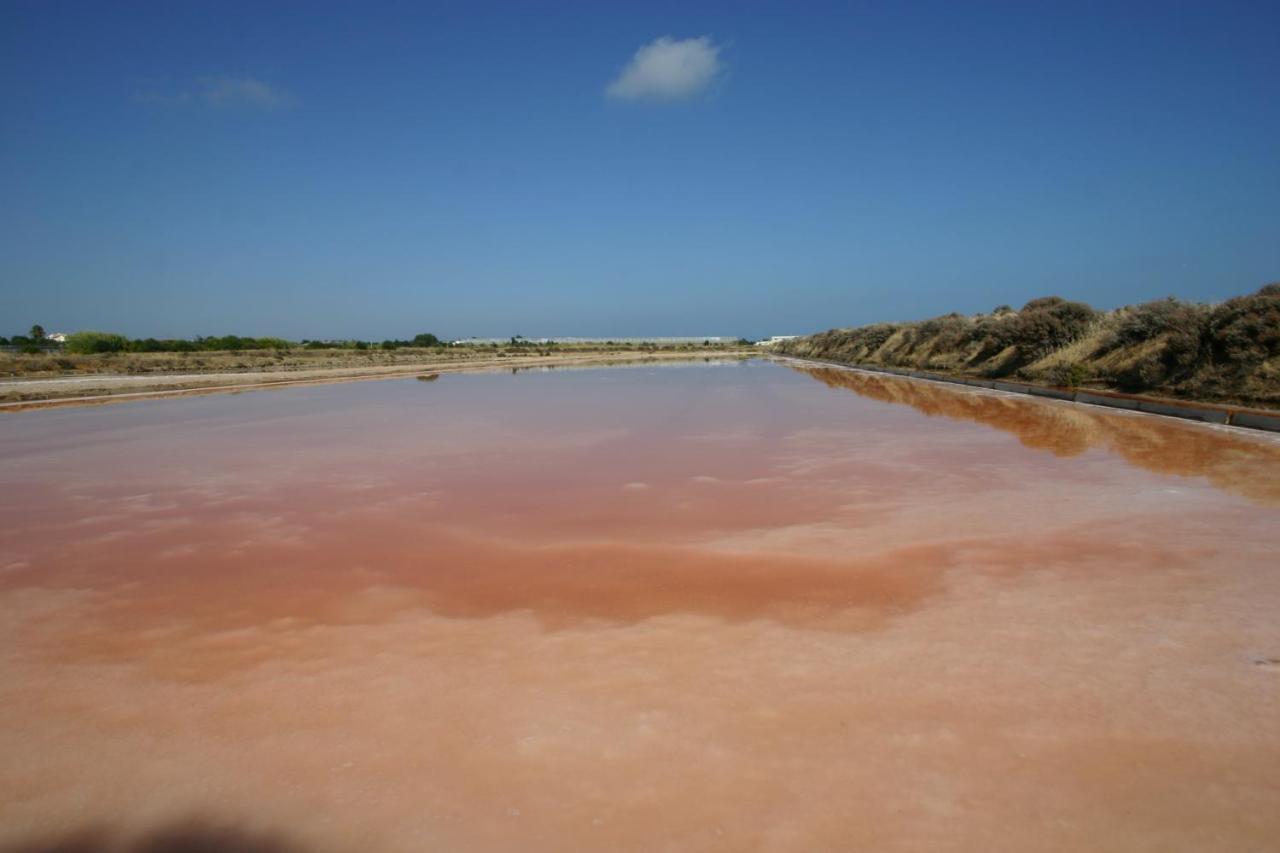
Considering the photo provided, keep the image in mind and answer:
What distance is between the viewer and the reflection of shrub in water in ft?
7.63

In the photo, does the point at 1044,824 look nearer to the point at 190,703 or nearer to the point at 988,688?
the point at 988,688

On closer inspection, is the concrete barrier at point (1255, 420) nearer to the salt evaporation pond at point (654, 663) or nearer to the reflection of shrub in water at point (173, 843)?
the salt evaporation pond at point (654, 663)

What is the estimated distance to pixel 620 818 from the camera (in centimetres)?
241

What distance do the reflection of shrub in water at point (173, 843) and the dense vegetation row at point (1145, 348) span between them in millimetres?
16697

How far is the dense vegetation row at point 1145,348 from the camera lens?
13.4 m

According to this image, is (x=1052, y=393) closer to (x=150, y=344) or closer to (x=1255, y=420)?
(x=1255, y=420)

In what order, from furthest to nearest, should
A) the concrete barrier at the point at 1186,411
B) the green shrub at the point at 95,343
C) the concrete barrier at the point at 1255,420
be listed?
1. the green shrub at the point at 95,343
2. the concrete barrier at the point at 1186,411
3. the concrete barrier at the point at 1255,420

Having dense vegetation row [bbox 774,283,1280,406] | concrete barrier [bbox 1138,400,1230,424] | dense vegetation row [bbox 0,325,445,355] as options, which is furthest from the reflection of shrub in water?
dense vegetation row [bbox 0,325,445,355]

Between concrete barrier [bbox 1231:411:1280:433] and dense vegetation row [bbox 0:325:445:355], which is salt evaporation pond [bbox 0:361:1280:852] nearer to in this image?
concrete barrier [bbox 1231:411:1280:433]

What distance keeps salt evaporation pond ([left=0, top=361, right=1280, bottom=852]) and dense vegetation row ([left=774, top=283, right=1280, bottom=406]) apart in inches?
306

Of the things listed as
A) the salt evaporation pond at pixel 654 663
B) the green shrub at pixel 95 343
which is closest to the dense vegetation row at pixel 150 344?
the green shrub at pixel 95 343

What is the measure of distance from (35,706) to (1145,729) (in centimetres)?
521

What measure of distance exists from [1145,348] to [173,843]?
21.5 m

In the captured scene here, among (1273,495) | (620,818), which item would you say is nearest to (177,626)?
(620,818)
